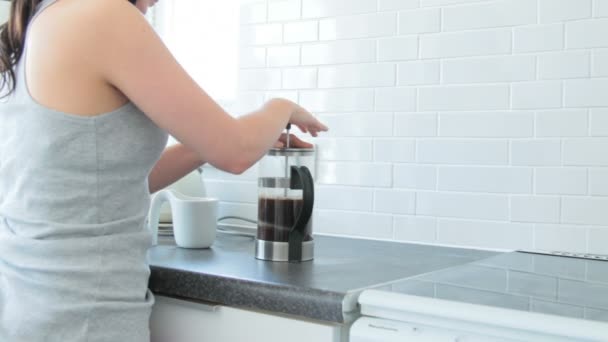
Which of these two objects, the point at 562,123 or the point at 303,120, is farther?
the point at 562,123

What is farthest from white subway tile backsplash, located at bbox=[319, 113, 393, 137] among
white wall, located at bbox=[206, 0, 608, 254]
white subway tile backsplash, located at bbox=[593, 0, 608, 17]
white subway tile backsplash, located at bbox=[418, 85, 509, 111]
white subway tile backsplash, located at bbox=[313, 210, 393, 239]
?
white subway tile backsplash, located at bbox=[593, 0, 608, 17]

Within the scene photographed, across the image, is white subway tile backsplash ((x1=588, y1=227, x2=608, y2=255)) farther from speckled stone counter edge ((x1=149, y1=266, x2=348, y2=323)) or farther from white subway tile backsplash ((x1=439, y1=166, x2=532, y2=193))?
speckled stone counter edge ((x1=149, y1=266, x2=348, y2=323))

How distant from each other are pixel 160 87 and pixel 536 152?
96cm

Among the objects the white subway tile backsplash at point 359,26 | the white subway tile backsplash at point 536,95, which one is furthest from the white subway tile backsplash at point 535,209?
the white subway tile backsplash at point 359,26

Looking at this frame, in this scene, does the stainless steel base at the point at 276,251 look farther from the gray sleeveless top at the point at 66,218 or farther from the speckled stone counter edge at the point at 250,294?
the gray sleeveless top at the point at 66,218

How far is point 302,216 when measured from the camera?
4.72ft

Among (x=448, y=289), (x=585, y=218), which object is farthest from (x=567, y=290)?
(x=585, y=218)

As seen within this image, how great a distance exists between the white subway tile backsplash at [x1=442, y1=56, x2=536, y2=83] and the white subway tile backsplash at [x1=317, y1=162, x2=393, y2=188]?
0.29 metres

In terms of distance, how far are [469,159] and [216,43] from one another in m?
0.96

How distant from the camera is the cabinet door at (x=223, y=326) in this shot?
3.74 ft

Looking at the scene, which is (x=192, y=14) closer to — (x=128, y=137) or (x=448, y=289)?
(x=128, y=137)

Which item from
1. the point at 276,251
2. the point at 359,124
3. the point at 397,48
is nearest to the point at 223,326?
the point at 276,251

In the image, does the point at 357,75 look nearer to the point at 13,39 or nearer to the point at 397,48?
the point at 397,48

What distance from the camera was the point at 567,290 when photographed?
1.19 m
